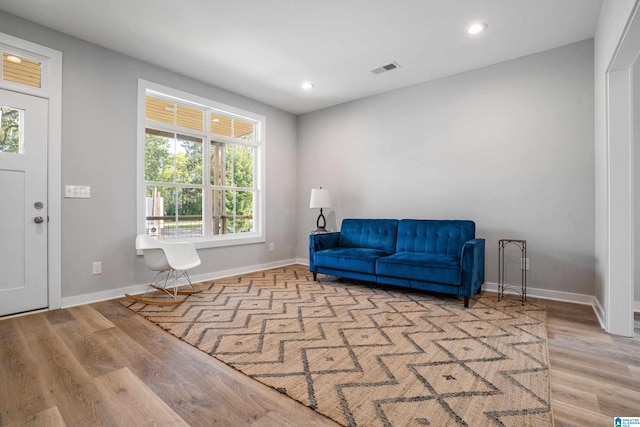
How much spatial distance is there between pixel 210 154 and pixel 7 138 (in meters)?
2.09

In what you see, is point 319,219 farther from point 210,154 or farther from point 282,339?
point 282,339

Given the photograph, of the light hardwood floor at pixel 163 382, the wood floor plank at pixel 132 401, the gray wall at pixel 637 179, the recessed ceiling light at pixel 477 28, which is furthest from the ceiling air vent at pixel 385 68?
the wood floor plank at pixel 132 401

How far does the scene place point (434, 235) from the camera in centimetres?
377

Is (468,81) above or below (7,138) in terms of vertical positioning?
above

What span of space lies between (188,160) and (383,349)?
11.5 ft

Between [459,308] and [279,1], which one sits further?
[459,308]

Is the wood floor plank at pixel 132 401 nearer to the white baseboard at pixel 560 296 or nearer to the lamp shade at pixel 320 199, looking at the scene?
the lamp shade at pixel 320 199

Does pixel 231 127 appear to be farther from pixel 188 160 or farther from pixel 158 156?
pixel 158 156

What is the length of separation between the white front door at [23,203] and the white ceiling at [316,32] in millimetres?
929

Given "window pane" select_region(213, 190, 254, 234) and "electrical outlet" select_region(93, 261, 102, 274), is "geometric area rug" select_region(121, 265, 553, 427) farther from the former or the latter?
"window pane" select_region(213, 190, 254, 234)

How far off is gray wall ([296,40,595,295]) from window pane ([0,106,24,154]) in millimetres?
3916

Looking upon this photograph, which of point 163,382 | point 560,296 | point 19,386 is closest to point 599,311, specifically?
point 560,296

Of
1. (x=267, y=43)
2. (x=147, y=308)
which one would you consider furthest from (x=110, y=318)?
(x=267, y=43)

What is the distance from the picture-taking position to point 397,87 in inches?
176
